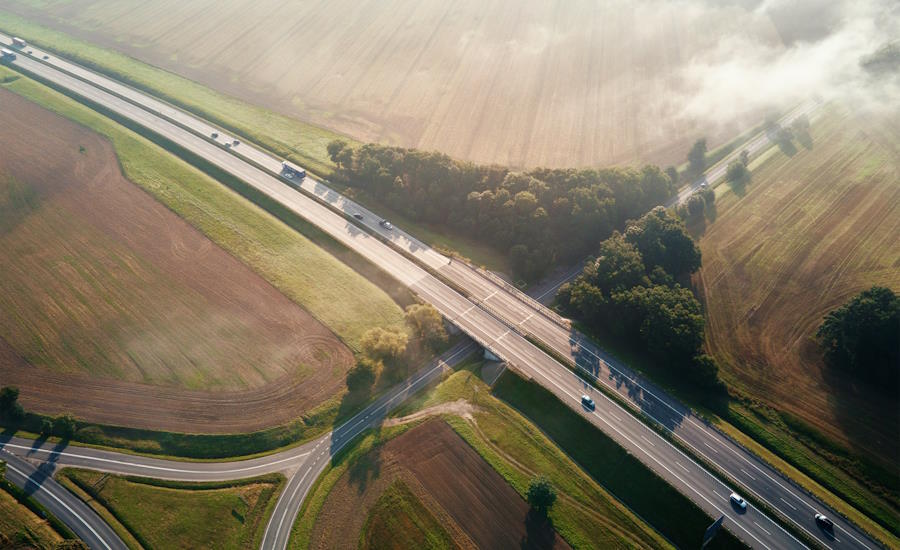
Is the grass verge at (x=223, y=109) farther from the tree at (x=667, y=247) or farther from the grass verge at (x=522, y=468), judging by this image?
the tree at (x=667, y=247)

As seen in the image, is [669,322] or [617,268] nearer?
[669,322]

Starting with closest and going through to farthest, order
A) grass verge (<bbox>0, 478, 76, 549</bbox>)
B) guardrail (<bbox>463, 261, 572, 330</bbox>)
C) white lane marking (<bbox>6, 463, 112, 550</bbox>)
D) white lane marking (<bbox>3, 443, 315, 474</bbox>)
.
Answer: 1. grass verge (<bbox>0, 478, 76, 549</bbox>)
2. white lane marking (<bbox>6, 463, 112, 550</bbox>)
3. white lane marking (<bbox>3, 443, 315, 474</bbox>)
4. guardrail (<bbox>463, 261, 572, 330</bbox>)

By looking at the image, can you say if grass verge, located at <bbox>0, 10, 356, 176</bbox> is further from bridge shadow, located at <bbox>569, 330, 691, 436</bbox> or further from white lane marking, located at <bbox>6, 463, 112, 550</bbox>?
white lane marking, located at <bbox>6, 463, 112, 550</bbox>

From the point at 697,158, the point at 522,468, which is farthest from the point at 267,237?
the point at 697,158

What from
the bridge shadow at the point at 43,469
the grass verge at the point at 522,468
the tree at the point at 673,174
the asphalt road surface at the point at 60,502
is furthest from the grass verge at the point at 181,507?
the tree at the point at 673,174

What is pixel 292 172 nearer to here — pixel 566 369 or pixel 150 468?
pixel 150 468

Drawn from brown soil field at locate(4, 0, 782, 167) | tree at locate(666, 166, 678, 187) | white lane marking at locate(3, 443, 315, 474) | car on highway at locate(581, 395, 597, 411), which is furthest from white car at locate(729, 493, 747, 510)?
brown soil field at locate(4, 0, 782, 167)
